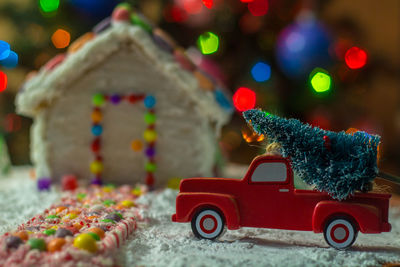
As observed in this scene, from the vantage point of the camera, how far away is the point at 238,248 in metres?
1.51

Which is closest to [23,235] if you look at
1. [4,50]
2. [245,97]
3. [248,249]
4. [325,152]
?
[248,249]

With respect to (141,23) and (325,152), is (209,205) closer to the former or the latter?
(325,152)

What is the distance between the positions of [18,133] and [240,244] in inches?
103

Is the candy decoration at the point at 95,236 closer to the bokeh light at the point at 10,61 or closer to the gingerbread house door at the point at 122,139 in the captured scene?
the gingerbread house door at the point at 122,139

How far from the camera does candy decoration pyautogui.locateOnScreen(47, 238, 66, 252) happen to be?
1.29 meters

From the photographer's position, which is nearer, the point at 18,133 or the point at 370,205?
the point at 370,205

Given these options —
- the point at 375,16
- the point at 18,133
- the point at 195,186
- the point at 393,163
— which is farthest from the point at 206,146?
the point at 375,16

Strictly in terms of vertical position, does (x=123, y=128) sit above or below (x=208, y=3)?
below

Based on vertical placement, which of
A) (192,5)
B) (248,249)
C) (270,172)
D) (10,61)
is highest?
(192,5)

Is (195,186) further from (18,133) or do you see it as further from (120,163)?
(18,133)

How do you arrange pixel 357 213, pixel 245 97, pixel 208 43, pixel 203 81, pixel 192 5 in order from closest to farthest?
1. pixel 357 213
2. pixel 203 81
3. pixel 192 5
4. pixel 208 43
5. pixel 245 97

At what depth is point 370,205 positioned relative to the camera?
4.96ft

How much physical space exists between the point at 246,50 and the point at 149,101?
124 cm

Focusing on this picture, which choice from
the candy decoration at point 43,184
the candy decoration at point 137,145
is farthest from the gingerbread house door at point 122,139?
the candy decoration at point 43,184
